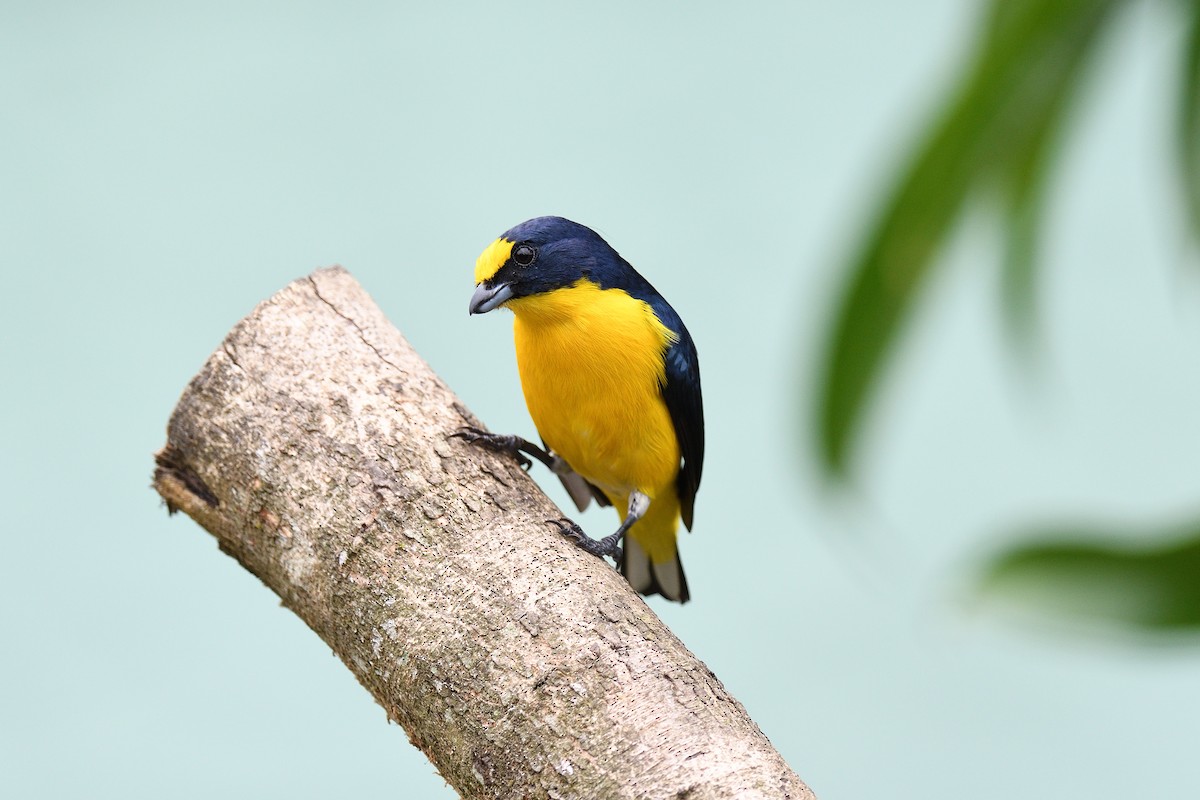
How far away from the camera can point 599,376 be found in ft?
10.4

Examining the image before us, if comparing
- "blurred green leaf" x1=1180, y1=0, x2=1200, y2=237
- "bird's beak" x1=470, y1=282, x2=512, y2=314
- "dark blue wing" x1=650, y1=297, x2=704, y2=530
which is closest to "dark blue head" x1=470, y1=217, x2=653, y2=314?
"bird's beak" x1=470, y1=282, x2=512, y2=314

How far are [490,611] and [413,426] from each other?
0.54 meters

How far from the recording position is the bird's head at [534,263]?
10.3 ft

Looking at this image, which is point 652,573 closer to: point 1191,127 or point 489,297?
point 489,297

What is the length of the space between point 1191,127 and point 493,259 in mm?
2530

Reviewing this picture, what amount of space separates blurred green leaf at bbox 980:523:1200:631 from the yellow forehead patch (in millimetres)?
2642

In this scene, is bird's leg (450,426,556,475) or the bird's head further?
the bird's head

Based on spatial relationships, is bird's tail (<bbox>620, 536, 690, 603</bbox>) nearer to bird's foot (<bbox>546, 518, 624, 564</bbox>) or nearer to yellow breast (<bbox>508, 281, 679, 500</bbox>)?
yellow breast (<bbox>508, 281, 679, 500</bbox>)

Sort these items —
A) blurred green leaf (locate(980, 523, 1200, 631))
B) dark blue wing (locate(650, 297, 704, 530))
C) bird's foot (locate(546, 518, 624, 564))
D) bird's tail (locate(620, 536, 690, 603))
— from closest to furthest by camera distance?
blurred green leaf (locate(980, 523, 1200, 631)) → bird's foot (locate(546, 518, 624, 564)) → dark blue wing (locate(650, 297, 704, 530)) → bird's tail (locate(620, 536, 690, 603))

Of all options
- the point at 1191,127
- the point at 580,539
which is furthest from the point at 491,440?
the point at 1191,127

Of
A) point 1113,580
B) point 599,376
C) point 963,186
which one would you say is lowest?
point 1113,580

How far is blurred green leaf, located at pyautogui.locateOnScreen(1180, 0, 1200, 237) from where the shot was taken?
2.30 feet

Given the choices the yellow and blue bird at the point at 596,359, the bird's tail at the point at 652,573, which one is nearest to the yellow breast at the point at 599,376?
the yellow and blue bird at the point at 596,359

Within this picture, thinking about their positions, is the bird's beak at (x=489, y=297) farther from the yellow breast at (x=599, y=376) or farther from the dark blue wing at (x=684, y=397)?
the dark blue wing at (x=684, y=397)
